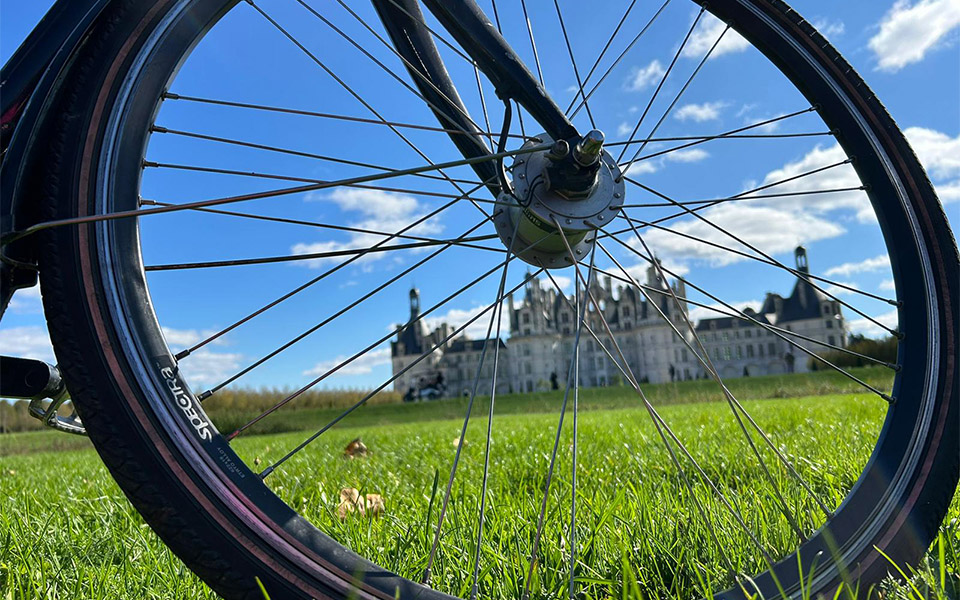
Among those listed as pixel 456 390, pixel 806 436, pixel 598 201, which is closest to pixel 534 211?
pixel 598 201

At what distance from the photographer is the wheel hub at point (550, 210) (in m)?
1.10

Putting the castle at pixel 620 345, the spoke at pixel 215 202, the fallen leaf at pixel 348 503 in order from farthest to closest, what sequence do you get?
the castle at pixel 620 345
the fallen leaf at pixel 348 503
the spoke at pixel 215 202

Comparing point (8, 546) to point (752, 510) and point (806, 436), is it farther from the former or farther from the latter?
point (806, 436)

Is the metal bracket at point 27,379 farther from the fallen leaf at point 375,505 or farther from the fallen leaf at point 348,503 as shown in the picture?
the fallen leaf at point 375,505

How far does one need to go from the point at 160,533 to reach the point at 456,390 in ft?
192

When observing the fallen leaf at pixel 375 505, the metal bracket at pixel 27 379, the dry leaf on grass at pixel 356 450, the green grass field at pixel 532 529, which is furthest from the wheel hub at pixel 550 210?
the dry leaf on grass at pixel 356 450

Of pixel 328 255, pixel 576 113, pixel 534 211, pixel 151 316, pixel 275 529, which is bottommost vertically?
pixel 275 529

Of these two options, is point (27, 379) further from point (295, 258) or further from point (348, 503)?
point (348, 503)

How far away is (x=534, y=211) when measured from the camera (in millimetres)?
1084

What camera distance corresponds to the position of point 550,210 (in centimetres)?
109

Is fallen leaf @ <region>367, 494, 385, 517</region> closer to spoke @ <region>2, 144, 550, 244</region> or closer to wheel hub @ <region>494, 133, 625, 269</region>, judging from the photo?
wheel hub @ <region>494, 133, 625, 269</region>

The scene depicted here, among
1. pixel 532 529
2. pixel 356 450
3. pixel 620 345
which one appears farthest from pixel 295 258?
pixel 620 345

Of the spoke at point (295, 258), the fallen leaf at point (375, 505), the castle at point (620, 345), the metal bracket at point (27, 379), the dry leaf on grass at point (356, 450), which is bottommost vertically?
the dry leaf on grass at point (356, 450)

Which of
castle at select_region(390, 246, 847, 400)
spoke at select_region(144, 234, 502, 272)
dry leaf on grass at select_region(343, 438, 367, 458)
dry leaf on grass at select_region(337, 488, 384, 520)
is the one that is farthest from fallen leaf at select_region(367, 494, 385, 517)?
castle at select_region(390, 246, 847, 400)
